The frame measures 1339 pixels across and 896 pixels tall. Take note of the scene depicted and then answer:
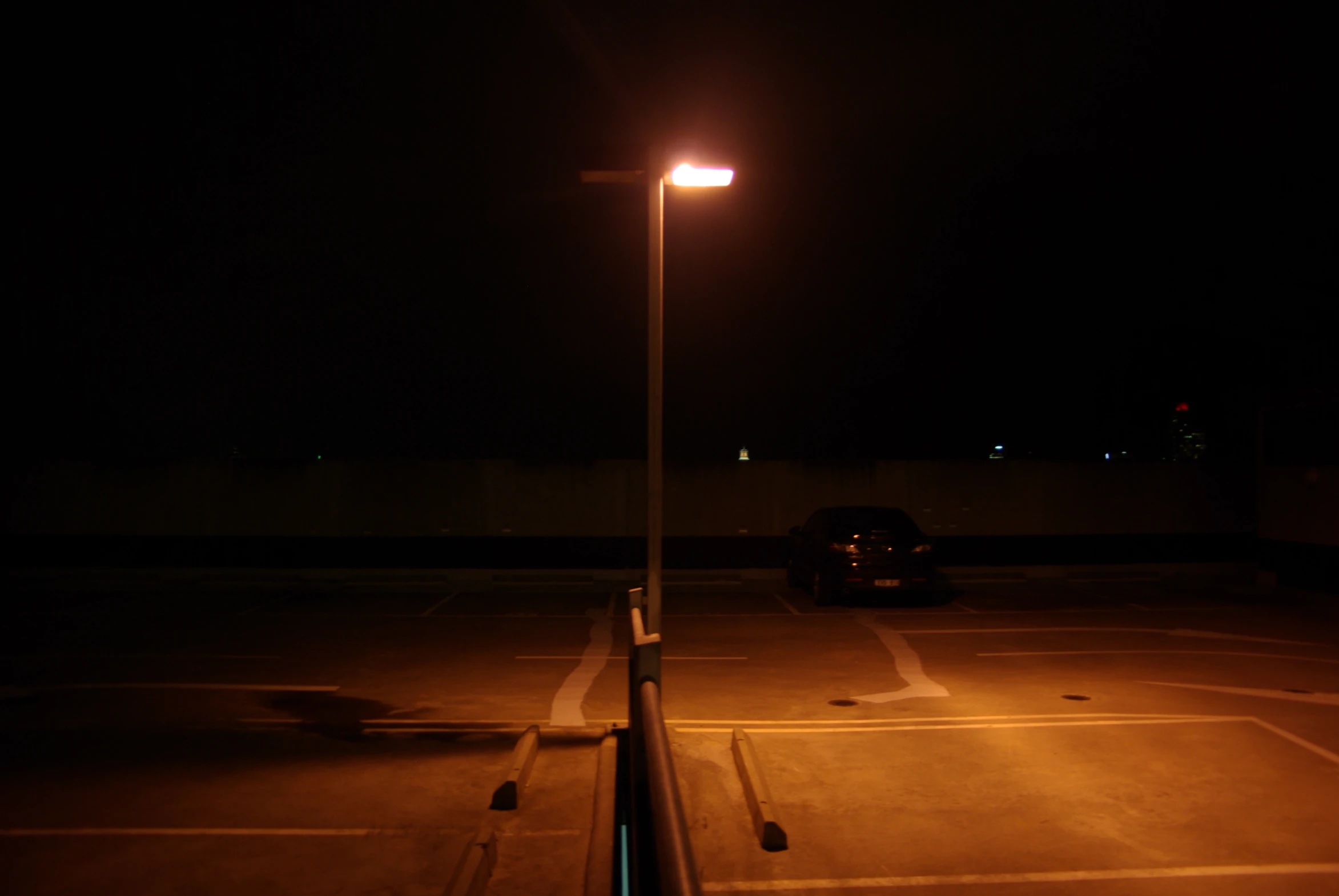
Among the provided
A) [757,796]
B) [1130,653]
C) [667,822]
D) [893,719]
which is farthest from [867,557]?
[667,822]

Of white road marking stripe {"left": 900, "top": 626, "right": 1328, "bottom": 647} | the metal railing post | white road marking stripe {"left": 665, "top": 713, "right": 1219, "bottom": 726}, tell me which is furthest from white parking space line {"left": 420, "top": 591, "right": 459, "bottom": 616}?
the metal railing post

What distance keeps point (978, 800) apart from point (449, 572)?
16.2 metres

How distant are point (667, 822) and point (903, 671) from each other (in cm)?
1000

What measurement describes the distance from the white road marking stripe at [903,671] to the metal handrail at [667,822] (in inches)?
307

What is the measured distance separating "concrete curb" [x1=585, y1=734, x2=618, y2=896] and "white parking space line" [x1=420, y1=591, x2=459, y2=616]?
9.31 metres

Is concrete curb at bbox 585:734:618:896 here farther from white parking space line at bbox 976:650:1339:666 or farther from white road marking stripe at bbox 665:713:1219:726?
white parking space line at bbox 976:650:1339:666

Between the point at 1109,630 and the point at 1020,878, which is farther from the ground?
the point at 1020,878

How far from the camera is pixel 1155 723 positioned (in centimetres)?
865

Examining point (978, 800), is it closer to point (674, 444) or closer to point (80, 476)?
point (80, 476)

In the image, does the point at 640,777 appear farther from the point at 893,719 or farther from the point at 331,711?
the point at 331,711

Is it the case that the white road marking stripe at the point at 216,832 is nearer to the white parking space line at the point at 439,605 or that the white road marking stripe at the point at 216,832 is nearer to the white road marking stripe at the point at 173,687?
the white road marking stripe at the point at 173,687

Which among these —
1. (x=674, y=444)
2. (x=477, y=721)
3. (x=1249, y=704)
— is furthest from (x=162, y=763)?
(x=674, y=444)

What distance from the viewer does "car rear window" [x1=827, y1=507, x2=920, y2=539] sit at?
16812mm

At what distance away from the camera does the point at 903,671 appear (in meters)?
11.4
